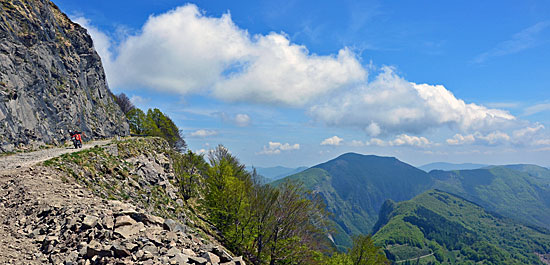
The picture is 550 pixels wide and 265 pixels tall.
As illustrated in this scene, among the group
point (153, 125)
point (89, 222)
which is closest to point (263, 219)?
point (89, 222)

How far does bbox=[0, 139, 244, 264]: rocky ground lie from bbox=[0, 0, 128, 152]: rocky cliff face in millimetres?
18264

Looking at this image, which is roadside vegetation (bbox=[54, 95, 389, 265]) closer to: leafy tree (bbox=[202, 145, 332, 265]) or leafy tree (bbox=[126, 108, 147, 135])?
leafy tree (bbox=[202, 145, 332, 265])

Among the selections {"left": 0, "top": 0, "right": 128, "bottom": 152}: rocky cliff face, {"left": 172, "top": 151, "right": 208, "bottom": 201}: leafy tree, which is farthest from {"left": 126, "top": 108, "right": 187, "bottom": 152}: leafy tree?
{"left": 172, "top": 151, "right": 208, "bottom": 201}: leafy tree

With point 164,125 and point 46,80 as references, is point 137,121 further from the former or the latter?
point 46,80

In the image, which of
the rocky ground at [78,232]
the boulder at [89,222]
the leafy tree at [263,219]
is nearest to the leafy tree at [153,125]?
the leafy tree at [263,219]

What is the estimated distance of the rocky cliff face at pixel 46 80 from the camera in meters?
30.1

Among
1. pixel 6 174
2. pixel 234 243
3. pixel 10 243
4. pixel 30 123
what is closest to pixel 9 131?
pixel 30 123

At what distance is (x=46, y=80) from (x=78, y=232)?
40837 millimetres

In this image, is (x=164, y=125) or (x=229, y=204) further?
(x=164, y=125)

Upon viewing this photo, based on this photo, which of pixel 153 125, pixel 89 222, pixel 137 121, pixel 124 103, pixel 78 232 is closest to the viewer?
pixel 78 232

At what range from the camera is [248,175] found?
45.2 m

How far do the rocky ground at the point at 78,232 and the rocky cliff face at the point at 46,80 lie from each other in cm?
1826

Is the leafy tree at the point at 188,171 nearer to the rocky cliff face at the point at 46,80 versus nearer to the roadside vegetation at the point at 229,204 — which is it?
the roadside vegetation at the point at 229,204

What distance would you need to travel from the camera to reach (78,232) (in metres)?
11.6
